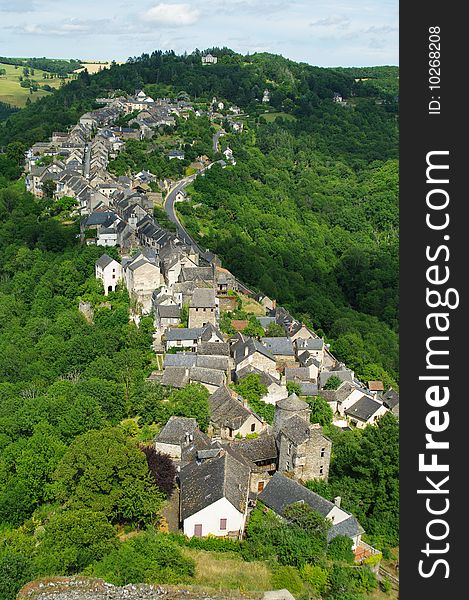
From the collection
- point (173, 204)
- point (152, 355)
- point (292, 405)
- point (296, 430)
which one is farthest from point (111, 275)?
point (296, 430)

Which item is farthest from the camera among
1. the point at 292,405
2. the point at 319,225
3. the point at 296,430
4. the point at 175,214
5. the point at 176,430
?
the point at 319,225

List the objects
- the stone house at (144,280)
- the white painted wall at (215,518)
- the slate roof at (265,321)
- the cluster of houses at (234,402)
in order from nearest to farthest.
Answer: the white painted wall at (215,518)
the cluster of houses at (234,402)
the stone house at (144,280)
the slate roof at (265,321)

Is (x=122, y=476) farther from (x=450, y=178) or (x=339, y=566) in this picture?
(x=450, y=178)

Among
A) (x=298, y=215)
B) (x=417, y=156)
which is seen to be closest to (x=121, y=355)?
(x=417, y=156)

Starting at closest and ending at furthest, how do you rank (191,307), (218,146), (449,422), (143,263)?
1. (449,422)
2. (191,307)
3. (143,263)
4. (218,146)

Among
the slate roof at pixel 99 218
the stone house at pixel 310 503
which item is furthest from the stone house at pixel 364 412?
the slate roof at pixel 99 218

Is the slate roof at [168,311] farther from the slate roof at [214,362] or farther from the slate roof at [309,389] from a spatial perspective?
the slate roof at [309,389]

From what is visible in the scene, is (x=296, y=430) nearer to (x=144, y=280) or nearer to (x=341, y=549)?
(x=341, y=549)
